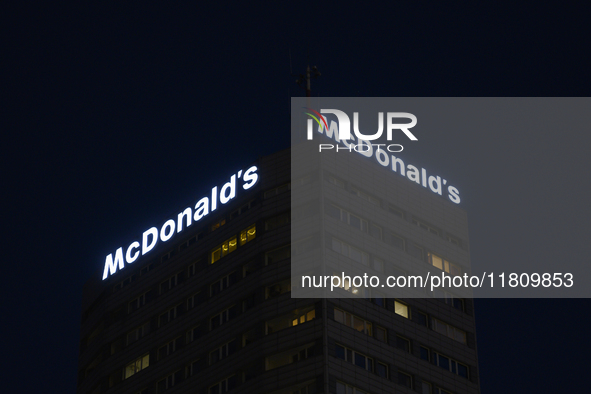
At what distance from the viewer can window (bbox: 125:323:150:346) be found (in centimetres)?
12439

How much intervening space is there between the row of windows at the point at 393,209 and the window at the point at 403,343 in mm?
13791

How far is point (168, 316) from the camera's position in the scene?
122125 millimetres

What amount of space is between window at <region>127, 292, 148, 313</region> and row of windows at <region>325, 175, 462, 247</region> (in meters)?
24.7

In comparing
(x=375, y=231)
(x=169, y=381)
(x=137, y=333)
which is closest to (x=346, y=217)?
(x=375, y=231)

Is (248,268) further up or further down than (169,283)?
further down

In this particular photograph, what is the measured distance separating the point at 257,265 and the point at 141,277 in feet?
65.2

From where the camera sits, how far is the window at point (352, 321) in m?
108

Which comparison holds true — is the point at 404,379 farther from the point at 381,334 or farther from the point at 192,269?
the point at 192,269

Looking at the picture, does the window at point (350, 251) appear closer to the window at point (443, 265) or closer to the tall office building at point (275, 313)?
the tall office building at point (275, 313)

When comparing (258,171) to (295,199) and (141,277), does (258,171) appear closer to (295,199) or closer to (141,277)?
(295,199)

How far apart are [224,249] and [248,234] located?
11.9 feet

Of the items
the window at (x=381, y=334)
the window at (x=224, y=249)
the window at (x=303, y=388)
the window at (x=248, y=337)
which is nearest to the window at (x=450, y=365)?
the window at (x=381, y=334)

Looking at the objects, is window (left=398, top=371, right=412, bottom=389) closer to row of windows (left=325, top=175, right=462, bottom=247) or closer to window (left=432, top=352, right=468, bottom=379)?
window (left=432, top=352, right=468, bottom=379)

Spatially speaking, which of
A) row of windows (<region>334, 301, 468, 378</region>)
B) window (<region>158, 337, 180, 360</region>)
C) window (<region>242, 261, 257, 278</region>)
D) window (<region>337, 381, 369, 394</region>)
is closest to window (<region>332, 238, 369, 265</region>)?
row of windows (<region>334, 301, 468, 378</region>)
